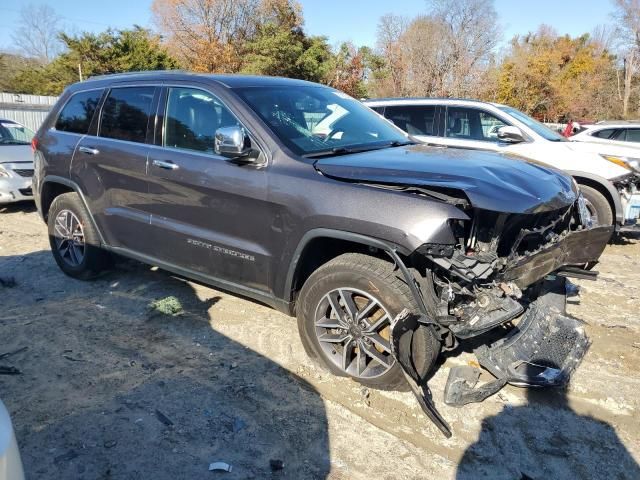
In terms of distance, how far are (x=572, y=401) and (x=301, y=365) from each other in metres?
1.79

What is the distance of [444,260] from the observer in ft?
9.06

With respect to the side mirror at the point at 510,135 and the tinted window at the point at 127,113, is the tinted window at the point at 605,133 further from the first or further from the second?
the tinted window at the point at 127,113

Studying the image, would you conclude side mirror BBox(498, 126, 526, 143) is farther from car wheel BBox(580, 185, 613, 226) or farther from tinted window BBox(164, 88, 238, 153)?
tinted window BBox(164, 88, 238, 153)

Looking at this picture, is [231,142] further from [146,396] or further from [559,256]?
[559,256]

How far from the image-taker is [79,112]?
485 centimetres

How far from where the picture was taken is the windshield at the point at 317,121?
139 inches

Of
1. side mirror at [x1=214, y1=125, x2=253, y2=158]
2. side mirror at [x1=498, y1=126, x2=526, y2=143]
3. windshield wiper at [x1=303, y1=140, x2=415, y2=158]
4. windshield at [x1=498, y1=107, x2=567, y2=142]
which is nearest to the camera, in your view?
side mirror at [x1=214, y1=125, x2=253, y2=158]

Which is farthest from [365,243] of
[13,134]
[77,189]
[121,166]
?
[13,134]

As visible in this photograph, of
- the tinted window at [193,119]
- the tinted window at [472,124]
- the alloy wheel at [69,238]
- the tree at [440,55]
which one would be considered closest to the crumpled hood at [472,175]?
the tinted window at [193,119]

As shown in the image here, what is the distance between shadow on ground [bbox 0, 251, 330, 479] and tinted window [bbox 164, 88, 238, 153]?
57.9 inches

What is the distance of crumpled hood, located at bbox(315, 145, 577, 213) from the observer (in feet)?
9.09

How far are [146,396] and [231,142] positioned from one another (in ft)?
5.61

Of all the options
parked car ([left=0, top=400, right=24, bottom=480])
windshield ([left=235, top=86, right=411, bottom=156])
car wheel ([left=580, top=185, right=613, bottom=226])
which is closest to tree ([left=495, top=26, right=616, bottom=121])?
car wheel ([left=580, top=185, right=613, bottom=226])

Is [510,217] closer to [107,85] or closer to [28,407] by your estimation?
[28,407]
